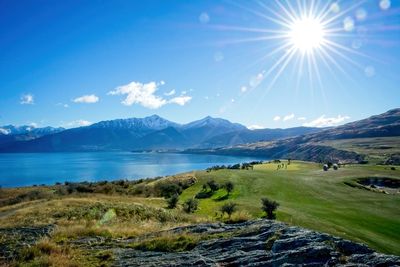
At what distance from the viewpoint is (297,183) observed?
7731 centimetres

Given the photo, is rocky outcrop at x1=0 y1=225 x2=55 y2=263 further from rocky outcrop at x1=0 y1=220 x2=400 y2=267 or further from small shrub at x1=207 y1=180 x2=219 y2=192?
small shrub at x1=207 y1=180 x2=219 y2=192

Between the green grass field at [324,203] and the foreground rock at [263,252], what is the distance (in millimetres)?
25343

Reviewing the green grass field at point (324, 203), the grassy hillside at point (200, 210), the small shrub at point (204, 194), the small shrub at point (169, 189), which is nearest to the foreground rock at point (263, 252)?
the grassy hillside at point (200, 210)

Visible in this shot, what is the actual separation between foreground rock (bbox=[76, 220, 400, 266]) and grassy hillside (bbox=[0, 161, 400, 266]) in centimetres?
179

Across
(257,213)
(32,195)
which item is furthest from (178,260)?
(32,195)

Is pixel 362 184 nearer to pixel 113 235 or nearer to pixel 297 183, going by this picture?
pixel 297 183

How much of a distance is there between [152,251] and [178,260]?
1.71 meters

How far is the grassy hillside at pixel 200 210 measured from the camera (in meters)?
15.7

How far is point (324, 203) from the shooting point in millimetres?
57188

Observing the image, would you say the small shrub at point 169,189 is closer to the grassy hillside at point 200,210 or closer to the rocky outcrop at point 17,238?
the grassy hillside at point 200,210

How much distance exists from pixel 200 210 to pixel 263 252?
39099mm

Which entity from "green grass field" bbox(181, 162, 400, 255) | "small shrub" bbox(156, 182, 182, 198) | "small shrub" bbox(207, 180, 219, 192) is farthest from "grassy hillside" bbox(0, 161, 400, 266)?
"small shrub" bbox(207, 180, 219, 192)

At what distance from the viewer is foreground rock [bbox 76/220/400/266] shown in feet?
A: 31.6

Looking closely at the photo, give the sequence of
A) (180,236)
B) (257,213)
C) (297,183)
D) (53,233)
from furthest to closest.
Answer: (297,183), (257,213), (53,233), (180,236)
